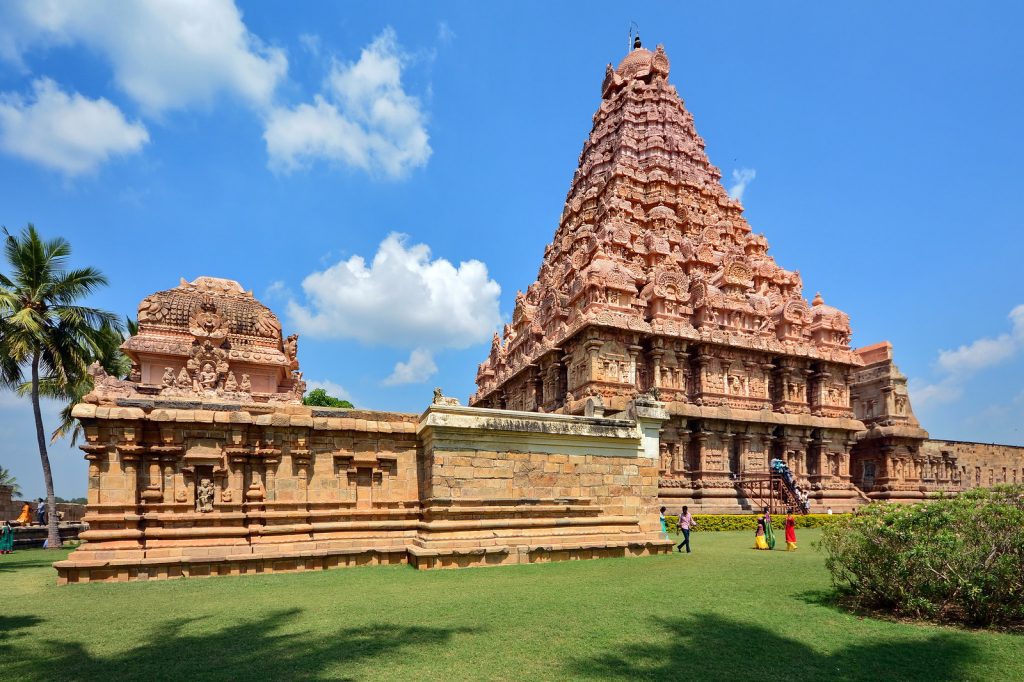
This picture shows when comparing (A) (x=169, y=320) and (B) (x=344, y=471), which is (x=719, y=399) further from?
(A) (x=169, y=320)

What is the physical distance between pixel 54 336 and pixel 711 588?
19.6 m

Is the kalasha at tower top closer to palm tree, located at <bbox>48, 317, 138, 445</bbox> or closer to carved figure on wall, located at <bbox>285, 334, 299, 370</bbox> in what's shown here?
carved figure on wall, located at <bbox>285, 334, 299, 370</bbox>

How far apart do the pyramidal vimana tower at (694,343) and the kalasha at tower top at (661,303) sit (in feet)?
0.26

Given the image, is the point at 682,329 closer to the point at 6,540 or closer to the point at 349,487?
the point at 349,487

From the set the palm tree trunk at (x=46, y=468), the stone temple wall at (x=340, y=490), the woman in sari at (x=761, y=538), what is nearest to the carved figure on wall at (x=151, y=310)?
the palm tree trunk at (x=46, y=468)

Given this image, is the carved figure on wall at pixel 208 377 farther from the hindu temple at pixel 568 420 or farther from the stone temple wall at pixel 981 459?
the stone temple wall at pixel 981 459

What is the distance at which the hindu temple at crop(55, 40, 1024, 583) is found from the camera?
9984 mm

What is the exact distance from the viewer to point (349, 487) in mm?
10969

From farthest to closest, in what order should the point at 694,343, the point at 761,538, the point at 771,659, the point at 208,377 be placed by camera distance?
1. the point at 694,343
2. the point at 208,377
3. the point at 761,538
4. the point at 771,659

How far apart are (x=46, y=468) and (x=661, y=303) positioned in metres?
23.5

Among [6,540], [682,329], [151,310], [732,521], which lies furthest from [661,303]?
[6,540]

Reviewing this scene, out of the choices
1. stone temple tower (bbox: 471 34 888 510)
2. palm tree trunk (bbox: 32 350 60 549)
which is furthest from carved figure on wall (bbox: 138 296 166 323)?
stone temple tower (bbox: 471 34 888 510)

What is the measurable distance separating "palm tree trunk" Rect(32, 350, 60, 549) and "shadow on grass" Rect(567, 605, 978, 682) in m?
18.2

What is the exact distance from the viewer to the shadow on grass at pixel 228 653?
4.78 metres
